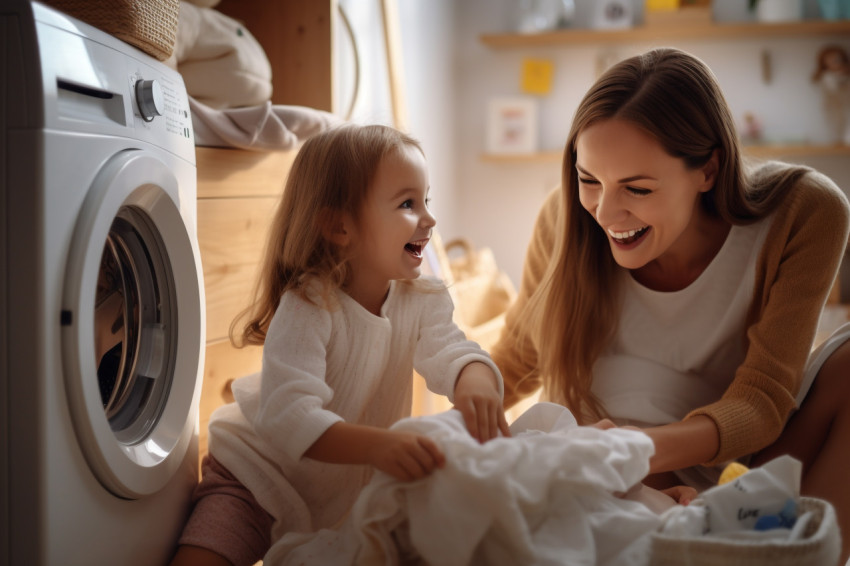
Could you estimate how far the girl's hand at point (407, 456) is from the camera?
0.87 m

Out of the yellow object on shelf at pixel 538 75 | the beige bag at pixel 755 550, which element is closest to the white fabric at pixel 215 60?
the beige bag at pixel 755 550

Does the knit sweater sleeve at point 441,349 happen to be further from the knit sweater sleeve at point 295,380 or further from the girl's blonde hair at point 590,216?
the girl's blonde hair at point 590,216

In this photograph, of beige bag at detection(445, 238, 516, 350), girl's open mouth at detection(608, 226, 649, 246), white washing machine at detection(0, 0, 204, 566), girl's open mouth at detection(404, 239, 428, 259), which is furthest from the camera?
beige bag at detection(445, 238, 516, 350)

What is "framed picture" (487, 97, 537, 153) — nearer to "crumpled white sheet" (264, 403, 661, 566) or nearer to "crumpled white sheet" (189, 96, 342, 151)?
"crumpled white sheet" (189, 96, 342, 151)

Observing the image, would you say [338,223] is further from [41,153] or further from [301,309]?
[41,153]

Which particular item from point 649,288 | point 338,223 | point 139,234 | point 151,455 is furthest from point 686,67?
point 151,455

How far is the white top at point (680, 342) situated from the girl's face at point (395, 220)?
1.59 ft

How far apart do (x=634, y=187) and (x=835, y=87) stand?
2.72m

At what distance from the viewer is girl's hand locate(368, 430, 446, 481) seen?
2.84ft

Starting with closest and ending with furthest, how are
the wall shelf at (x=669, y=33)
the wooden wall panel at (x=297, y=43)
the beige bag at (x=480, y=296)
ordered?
the wooden wall panel at (x=297, y=43), the beige bag at (x=480, y=296), the wall shelf at (x=669, y=33)

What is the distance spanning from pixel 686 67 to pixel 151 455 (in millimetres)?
1005

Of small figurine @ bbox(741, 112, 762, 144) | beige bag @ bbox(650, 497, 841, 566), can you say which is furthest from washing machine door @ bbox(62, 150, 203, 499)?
small figurine @ bbox(741, 112, 762, 144)

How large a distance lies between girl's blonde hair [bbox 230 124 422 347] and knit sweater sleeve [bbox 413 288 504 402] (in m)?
0.15

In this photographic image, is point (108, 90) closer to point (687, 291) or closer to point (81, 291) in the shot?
point (81, 291)
